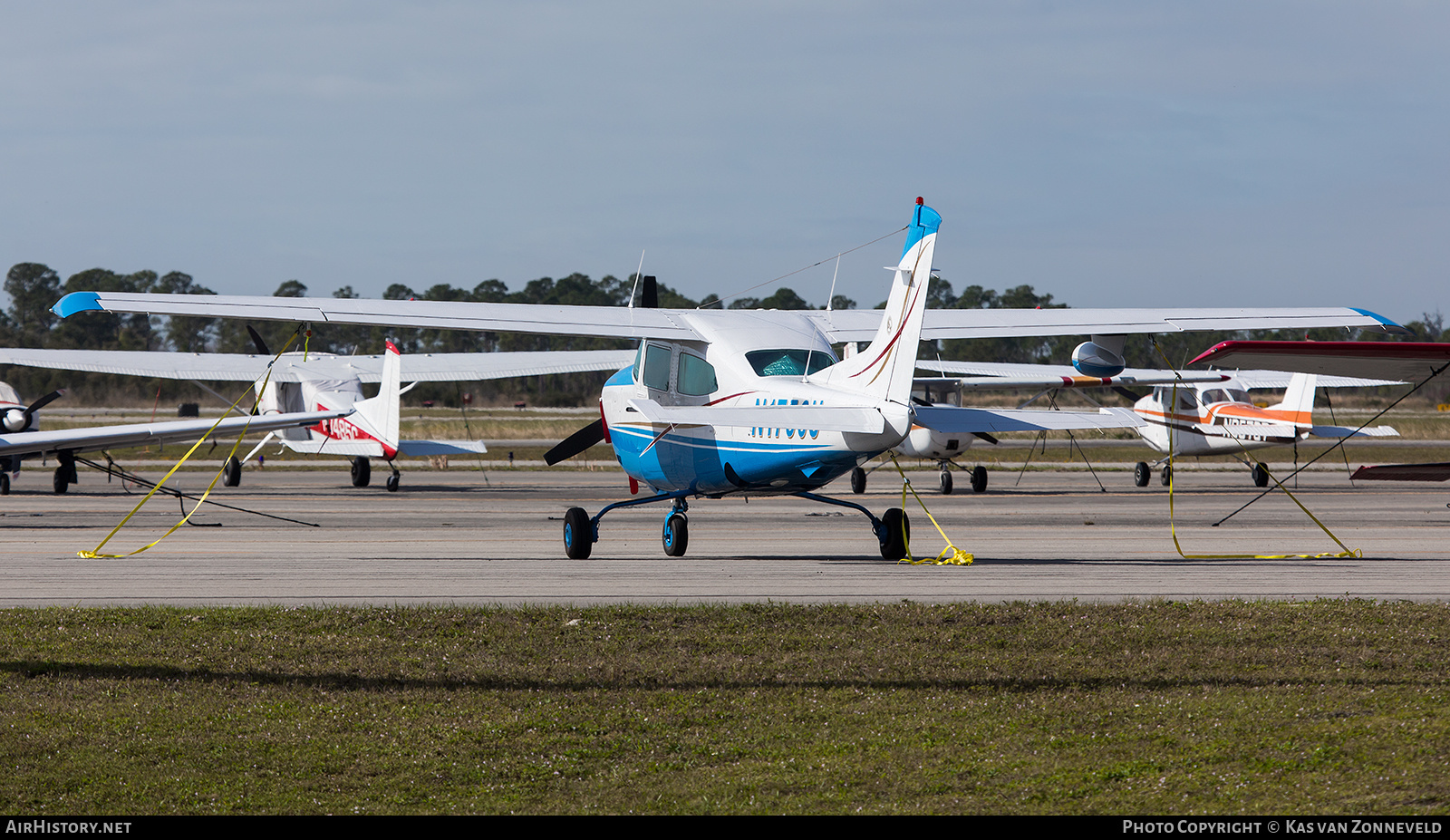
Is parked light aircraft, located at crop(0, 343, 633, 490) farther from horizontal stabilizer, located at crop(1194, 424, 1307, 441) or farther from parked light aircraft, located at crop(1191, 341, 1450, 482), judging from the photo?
parked light aircraft, located at crop(1191, 341, 1450, 482)

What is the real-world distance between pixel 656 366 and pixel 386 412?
15604mm

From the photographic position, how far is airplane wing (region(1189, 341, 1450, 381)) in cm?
752

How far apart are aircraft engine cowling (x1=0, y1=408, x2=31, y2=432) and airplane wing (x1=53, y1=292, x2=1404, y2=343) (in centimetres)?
1770

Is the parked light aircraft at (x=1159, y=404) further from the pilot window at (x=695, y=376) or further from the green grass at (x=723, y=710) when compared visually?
the green grass at (x=723, y=710)

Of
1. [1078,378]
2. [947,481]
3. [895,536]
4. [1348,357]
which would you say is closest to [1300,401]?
[1078,378]

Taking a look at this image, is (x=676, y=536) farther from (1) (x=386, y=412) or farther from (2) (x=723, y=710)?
(1) (x=386, y=412)

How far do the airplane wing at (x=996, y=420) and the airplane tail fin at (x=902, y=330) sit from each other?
371mm

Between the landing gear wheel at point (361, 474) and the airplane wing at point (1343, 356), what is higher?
the airplane wing at point (1343, 356)

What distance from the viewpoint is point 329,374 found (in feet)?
107

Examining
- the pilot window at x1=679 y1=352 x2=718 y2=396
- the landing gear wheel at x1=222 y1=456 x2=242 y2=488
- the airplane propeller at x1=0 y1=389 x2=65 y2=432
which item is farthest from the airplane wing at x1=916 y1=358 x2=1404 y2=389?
the airplane propeller at x1=0 y1=389 x2=65 y2=432

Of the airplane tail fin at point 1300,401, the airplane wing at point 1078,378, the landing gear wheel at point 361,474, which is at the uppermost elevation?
the airplane wing at point 1078,378

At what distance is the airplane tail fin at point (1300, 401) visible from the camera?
2936cm

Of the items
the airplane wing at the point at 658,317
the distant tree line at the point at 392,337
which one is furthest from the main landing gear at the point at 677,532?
A: the distant tree line at the point at 392,337
